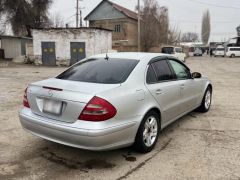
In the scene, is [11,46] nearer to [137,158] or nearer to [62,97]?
[62,97]

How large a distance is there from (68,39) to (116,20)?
2300 cm

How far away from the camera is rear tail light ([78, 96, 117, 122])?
3.66 meters

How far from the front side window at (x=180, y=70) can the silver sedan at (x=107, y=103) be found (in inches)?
6.0

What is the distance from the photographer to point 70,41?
25.4 metres

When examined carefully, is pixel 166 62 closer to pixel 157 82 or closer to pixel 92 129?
pixel 157 82

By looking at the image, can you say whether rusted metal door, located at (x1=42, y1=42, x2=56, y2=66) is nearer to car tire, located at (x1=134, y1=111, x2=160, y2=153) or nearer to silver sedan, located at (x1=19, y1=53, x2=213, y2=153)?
silver sedan, located at (x1=19, y1=53, x2=213, y2=153)

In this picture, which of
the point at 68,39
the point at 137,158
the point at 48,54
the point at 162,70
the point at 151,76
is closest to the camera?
the point at 137,158

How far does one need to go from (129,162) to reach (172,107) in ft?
4.76

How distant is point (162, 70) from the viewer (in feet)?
16.7

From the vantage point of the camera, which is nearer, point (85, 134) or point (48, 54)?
point (85, 134)

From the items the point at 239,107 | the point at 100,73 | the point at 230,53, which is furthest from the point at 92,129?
the point at 230,53

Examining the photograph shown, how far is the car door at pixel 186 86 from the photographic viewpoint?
5.52 meters

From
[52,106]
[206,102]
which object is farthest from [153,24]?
[52,106]

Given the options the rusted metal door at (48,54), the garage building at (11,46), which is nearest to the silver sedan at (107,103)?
the rusted metal door at (48,54)
